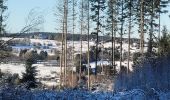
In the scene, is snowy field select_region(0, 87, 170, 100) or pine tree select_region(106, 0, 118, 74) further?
pine tree select_region(106, 0, 118, 74)

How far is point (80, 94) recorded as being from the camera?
1471cm

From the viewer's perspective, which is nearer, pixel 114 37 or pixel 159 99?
pixel 159 99

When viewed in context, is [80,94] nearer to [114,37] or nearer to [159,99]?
[159,99]

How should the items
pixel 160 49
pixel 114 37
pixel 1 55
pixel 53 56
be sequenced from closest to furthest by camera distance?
pixel 1 55, pixel 160 49, pixel 114 37, pixel 53 56

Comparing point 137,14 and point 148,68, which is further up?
point 137,14

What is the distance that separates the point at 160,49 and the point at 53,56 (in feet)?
238

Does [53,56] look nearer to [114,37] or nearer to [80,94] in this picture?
[114,37]

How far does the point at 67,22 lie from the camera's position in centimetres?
5388

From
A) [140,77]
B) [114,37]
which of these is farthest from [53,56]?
[140,77]

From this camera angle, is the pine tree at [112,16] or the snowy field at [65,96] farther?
→ the pine tree at [112,16]

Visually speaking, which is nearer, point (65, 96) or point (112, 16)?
point (65, 96)

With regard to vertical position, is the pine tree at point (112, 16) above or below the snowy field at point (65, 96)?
above

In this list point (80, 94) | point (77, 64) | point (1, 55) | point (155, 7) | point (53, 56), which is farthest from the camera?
point (53, 56)

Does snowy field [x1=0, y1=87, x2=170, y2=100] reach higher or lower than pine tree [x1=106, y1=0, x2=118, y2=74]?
A: lower
